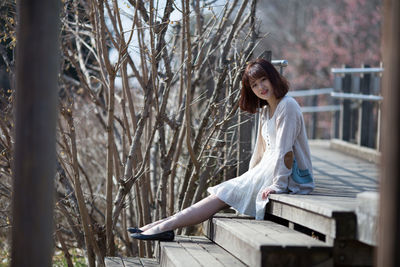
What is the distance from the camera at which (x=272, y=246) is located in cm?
271

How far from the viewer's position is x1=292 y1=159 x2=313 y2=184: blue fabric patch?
3.79 metres

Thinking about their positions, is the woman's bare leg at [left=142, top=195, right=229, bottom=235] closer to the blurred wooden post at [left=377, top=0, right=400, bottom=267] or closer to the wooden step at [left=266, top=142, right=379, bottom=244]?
the wooden step at [left=266, top=142, right=379, bottom=244]

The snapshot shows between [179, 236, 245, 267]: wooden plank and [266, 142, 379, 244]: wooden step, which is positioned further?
[179, 236, 245, 267]: wooden plank

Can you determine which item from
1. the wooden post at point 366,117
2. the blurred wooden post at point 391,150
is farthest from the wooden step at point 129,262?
the wooden post at point 366,117

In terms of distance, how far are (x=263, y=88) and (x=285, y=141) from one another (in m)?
0.42

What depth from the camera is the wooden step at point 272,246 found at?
8.88 ft

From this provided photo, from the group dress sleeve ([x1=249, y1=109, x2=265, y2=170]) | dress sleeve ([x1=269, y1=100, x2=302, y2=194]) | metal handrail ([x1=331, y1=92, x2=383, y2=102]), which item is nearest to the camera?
dress sleeve ([x1=269, y1=100, x2=302, y2=194])

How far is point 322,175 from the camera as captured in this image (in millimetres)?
5648

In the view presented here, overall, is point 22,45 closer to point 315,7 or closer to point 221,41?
point 221,41

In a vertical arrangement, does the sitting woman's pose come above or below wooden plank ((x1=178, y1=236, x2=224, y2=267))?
above

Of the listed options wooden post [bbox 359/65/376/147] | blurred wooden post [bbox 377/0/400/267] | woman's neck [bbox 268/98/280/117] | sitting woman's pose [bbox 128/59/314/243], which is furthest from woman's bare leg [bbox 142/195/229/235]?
wooden post [bbox 359/65/376/147]

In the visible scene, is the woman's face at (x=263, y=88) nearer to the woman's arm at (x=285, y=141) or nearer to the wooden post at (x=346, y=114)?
the woman's arm at (x=285, y=141)

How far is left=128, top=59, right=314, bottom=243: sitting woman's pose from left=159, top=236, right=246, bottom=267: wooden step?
0.45 ft

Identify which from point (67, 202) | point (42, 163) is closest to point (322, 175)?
point (67, 202)
